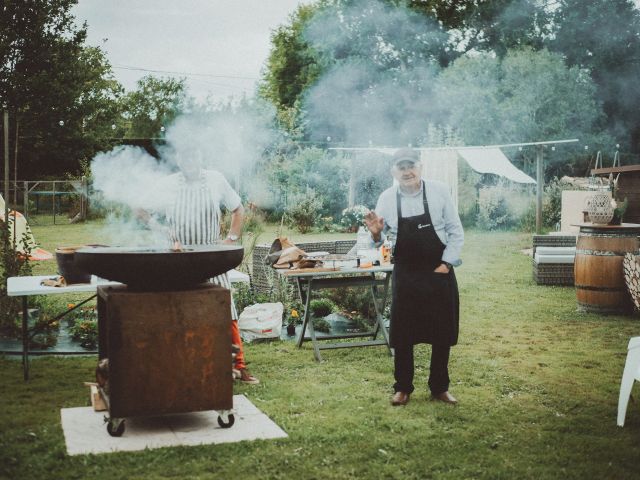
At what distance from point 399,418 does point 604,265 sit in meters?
4.28

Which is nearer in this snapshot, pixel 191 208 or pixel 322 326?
pixel 191 208

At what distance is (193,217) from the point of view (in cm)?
487

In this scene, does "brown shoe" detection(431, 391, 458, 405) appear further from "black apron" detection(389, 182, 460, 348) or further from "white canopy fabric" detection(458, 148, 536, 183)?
"white canopy fabric" detection(458, 148, 536, 183)

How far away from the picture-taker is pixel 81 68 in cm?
2159

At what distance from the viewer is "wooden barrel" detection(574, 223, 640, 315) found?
7.44 m

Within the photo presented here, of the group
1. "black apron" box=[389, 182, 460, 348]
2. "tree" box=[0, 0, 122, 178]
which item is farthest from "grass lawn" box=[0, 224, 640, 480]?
"tree" box=[0, 0, 122, 178]

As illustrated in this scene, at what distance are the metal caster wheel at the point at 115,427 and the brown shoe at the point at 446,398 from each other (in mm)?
1999

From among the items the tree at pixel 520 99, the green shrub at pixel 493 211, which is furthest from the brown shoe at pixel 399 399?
the tree at pixel 520 99

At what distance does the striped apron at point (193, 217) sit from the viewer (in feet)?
16.0

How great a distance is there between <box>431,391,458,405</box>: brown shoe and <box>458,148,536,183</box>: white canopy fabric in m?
10.8

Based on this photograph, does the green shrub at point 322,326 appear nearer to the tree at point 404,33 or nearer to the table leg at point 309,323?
the table leg at point 309,323

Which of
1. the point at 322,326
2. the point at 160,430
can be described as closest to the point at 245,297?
the point at 322,326

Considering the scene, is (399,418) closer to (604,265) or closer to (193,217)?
(193,217)

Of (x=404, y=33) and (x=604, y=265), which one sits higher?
(x=404, y=33)
